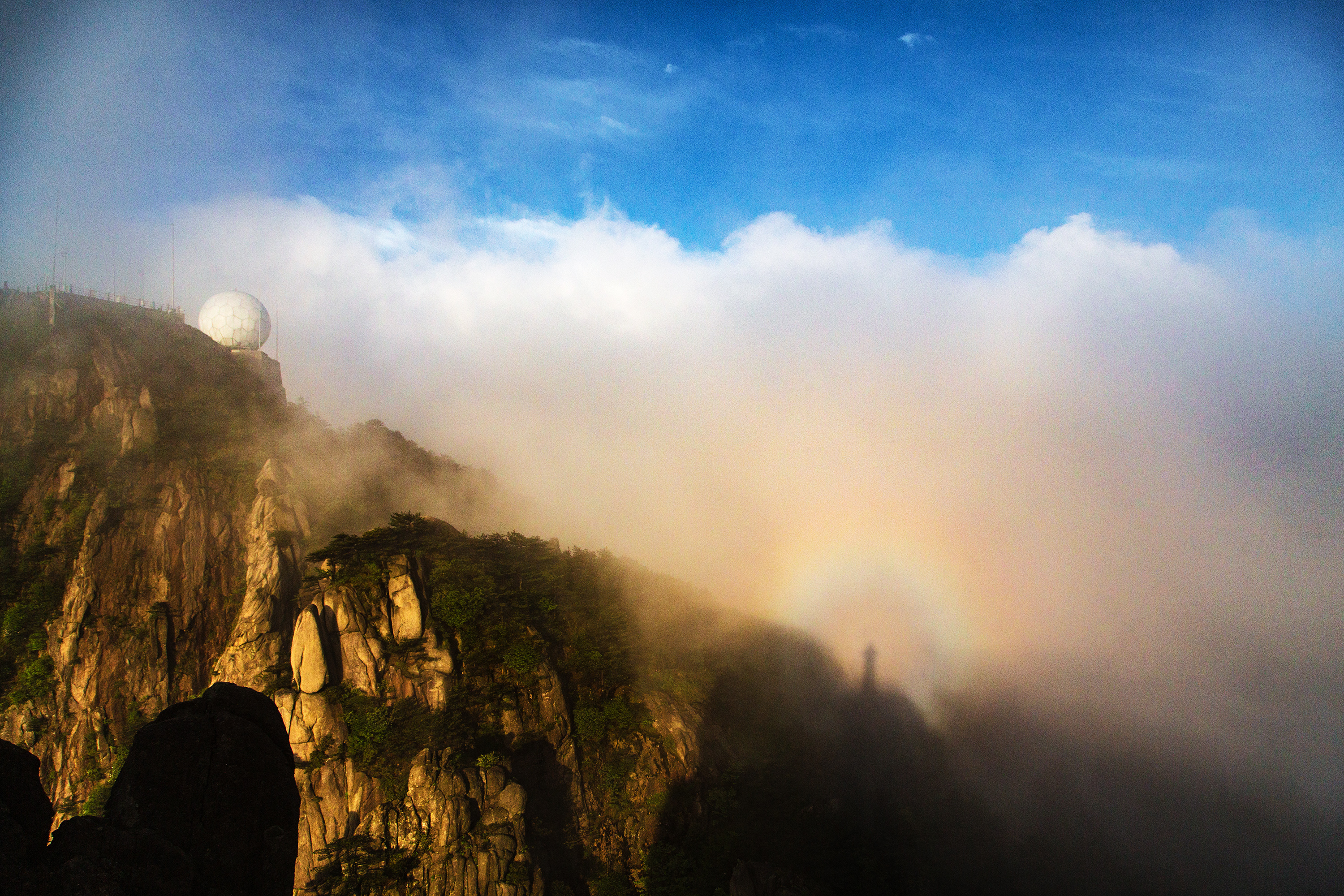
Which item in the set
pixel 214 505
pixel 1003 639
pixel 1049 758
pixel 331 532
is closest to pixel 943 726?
pixel 1049 758

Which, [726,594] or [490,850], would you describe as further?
[726,594]

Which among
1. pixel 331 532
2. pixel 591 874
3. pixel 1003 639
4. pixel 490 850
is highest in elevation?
pixel 331 532

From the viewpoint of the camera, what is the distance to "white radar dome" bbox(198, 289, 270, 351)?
65.9m

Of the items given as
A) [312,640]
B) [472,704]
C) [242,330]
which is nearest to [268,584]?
[312,640]

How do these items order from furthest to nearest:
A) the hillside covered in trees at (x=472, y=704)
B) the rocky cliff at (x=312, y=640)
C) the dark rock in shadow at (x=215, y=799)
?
the hillside covered in trees at (x=472, y=704) < the rocky cliff at (x=312, y=640) < the dark rock in shadow at (x=215, y=799)

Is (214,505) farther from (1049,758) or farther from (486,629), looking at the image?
(1049,758)

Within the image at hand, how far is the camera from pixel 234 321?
6638cm

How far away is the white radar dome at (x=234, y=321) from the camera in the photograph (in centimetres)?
6588

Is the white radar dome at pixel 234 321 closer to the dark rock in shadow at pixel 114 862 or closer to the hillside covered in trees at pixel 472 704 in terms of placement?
the hillside covered in trees at pixel 472 704

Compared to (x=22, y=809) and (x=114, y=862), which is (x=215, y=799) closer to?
(x=114, y=862)

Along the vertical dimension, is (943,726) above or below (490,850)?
above

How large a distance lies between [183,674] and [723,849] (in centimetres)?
3855

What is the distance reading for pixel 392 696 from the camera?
125 ft

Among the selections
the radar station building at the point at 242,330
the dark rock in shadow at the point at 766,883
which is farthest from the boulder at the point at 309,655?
the radar station building at the point at 242,330
